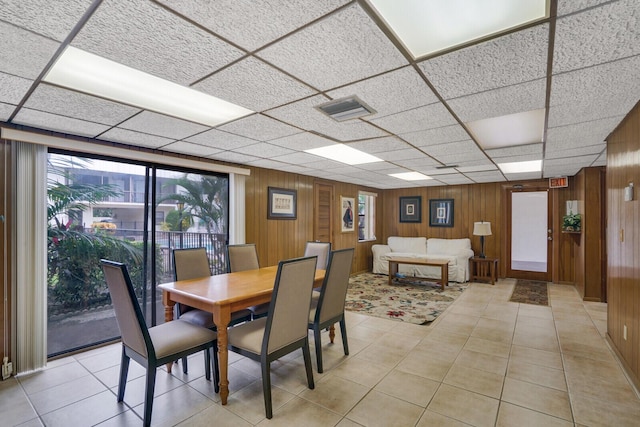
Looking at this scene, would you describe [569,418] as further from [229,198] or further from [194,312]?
[229,198]

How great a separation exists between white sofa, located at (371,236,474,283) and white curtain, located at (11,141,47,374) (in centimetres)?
574

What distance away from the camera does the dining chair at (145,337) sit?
78.2 inches

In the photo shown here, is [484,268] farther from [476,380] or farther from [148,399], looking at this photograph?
[148,399]

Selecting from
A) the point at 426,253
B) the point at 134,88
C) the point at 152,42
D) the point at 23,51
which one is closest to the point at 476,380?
the point at 152,42

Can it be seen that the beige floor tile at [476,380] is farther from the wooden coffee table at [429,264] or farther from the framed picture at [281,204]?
the framed picture at [281,204]

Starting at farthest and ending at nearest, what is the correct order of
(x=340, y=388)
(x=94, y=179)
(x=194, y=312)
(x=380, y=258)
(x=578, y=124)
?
(x=380, y=258) < (x=94, y=179) < (x=194, y=312) < (x=578, y=124) < (x=340, y=388)

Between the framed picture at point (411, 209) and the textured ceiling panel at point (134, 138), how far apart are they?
6230mm

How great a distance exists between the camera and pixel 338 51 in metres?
1.59

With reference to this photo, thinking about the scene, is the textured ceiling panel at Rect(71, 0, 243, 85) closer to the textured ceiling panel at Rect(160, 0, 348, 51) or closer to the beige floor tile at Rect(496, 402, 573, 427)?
the textured ceiling panel at Rect(160, 0, 348, 51)

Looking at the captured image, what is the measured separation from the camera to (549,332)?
3.65 meters

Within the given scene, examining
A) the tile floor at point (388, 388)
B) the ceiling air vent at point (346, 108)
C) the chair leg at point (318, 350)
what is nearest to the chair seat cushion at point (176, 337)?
the tile floor at point (388, 388)

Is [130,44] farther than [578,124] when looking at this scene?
No

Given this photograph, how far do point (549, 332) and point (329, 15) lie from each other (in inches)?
165

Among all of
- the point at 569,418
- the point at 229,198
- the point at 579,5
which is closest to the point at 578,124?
the point at 579,5
